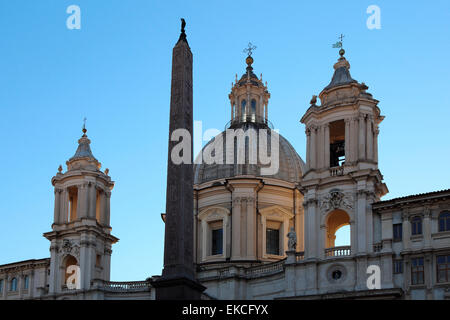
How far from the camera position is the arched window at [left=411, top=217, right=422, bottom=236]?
42.9m

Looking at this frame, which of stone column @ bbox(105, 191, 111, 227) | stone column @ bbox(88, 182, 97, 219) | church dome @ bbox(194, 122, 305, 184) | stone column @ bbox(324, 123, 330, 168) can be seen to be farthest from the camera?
church dome @ bbox(194, 122, 305, 184)

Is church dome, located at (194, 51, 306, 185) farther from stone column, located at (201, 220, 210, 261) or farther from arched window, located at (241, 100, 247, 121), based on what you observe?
stone column, located at (201, 220, 210, 261)

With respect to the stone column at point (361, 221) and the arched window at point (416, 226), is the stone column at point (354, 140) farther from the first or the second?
the arched window at point (416, 226)

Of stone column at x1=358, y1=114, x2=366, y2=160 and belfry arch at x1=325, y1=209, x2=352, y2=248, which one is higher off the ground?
stone column at x1=358, y1=114, x2=366, y2=160

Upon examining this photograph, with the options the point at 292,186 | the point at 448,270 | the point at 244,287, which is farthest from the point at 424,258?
the point at 292,186

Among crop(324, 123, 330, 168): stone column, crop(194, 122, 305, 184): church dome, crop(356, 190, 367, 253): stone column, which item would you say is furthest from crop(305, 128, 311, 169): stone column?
crop(194, 122, 305, 184): church dome

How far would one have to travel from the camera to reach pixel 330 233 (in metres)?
50.1

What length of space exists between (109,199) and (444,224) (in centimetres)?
2563

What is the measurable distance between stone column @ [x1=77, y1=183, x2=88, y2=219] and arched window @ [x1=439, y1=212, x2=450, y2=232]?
80.8 feet

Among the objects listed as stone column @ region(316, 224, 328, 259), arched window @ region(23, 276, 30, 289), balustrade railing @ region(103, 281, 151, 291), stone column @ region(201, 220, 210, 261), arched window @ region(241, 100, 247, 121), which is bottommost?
balustrade railing @ region(103, 281, 151, 291)

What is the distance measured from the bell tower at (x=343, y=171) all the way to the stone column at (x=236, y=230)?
24.4ft

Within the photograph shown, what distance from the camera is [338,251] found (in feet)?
148
